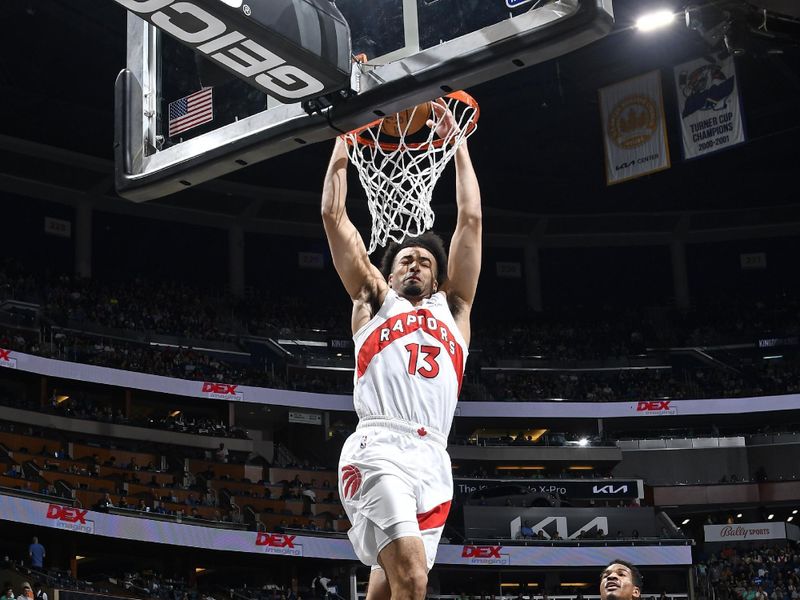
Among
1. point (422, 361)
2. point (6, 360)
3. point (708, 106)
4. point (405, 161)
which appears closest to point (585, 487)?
point (708, 106)

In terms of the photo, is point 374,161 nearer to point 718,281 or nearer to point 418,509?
point 418,509

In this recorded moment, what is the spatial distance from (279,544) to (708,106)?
13.6 m

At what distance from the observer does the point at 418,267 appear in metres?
5.33

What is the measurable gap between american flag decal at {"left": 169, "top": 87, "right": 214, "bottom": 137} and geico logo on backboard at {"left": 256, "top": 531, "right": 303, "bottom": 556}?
2130 centimetres

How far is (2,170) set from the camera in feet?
104

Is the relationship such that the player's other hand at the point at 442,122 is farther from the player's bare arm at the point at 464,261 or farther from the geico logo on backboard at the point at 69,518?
the geico logo on backboard at the point at 69,518

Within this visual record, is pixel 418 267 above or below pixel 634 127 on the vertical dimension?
below

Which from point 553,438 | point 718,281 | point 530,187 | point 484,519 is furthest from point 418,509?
point 718,281

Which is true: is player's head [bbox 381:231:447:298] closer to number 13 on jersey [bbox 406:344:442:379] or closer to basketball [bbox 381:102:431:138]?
number 13 on jersey [bbox 406:344:442:379]

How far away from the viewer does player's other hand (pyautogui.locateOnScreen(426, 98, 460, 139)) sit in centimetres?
587

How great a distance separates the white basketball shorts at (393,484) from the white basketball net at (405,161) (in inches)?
50.4

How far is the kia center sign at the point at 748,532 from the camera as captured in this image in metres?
33.1

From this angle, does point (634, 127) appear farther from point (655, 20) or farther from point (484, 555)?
point (484, 555)

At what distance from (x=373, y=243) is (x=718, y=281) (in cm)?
3501
